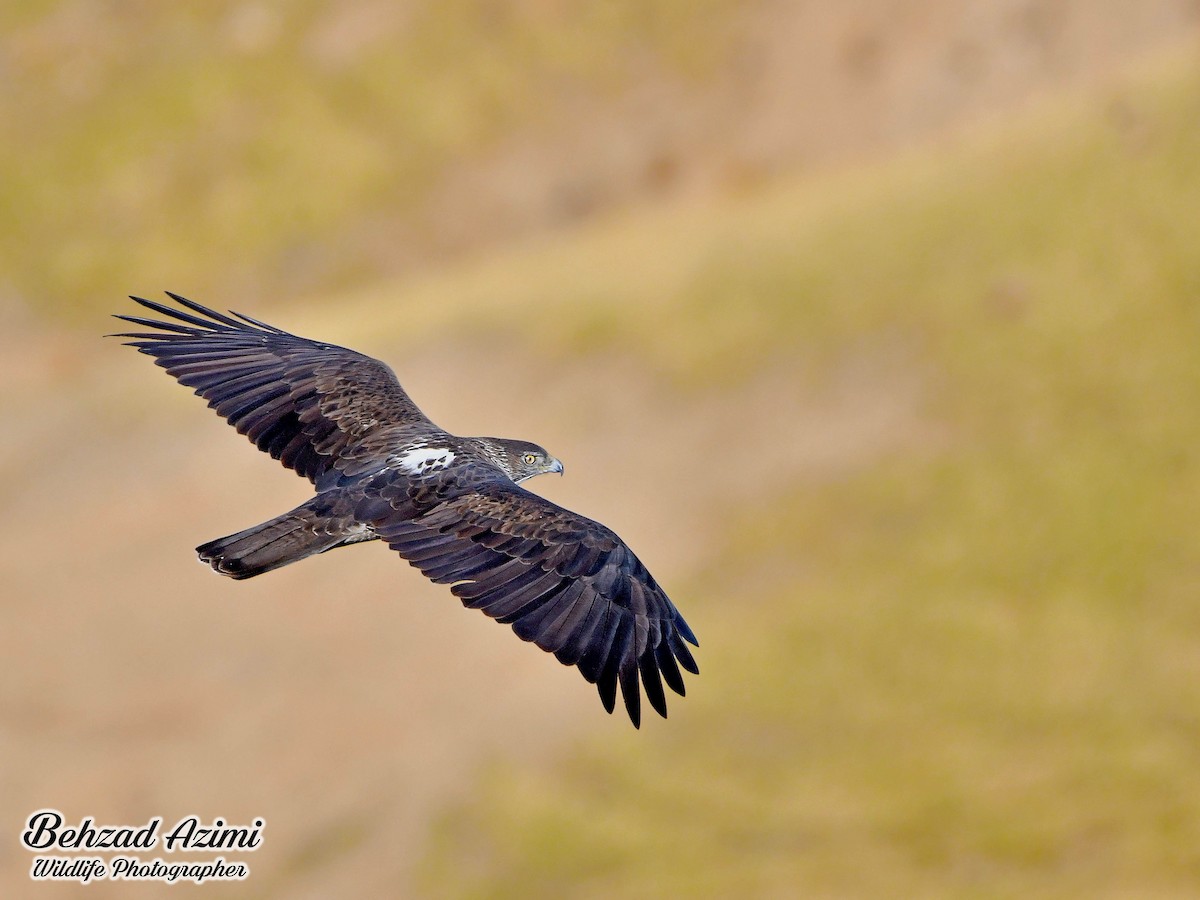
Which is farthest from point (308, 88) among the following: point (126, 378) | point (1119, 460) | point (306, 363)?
point (306, 363)

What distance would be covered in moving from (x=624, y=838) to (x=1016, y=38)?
24647 mm

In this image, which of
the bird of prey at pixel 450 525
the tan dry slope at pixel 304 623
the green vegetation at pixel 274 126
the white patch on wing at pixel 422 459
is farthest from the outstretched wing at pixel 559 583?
the green vegetation at pixel 274 126

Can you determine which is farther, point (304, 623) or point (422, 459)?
point (304, 623)

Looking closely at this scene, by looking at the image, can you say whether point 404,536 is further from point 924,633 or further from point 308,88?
point 308,88

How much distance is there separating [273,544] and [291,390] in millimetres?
2519

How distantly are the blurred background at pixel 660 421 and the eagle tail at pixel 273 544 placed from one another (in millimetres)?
12561

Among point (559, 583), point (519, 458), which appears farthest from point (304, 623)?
point (559, 583)

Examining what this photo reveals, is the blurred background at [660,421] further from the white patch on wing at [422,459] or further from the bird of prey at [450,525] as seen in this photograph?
the white patch on wing at [422,459]

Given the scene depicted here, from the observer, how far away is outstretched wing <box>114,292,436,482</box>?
14.8 metres

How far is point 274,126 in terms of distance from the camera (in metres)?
44.3

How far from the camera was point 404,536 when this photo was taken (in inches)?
509

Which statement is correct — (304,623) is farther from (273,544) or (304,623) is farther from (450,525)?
(450,525)

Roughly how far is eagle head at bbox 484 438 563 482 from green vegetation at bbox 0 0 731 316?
27.8m

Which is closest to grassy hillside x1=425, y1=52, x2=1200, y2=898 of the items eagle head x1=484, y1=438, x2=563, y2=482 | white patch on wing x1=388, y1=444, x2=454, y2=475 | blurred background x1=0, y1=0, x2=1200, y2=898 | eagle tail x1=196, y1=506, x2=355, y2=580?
blurred background x1=0, y1=0, x2=1200, y2=898
